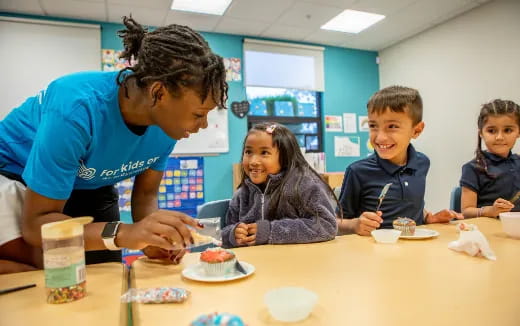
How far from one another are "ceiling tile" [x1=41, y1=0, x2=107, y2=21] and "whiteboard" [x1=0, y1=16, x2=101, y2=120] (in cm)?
9

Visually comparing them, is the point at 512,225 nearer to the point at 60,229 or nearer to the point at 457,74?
the point at 60,229

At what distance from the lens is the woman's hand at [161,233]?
772mm

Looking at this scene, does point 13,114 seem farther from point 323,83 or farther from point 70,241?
point 323,83

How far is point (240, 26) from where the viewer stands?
416cm

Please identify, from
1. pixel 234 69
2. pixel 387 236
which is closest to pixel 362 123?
pixel 234 69

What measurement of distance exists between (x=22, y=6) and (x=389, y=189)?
3932 millimetres

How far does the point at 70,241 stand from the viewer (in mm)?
656

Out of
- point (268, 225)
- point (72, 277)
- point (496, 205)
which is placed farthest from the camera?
point (496, 205)

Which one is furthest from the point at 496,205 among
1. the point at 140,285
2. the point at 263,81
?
the point at 263,81

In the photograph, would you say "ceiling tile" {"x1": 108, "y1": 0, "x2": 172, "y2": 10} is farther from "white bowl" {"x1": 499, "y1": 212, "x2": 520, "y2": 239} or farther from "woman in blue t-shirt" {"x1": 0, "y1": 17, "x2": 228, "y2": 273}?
"white bowl" {"x1": 499, "y1": 212, "x2": 520, "y2": 239}

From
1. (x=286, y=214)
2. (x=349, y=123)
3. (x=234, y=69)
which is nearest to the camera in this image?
(x=286, y=214)

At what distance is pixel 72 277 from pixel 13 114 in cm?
63

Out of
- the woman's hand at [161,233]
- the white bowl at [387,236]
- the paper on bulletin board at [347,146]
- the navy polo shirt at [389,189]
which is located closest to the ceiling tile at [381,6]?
the paper on bulletin board at [347,146]

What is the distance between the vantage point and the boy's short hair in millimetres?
1535
